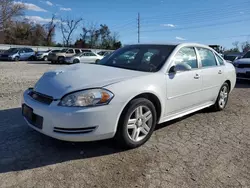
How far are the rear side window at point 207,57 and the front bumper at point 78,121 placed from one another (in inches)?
94.6

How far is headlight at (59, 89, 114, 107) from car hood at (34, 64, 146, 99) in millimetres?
74

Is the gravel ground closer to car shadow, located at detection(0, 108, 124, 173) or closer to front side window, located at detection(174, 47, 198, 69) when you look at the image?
car shadow, located at detection(0, 108, 124, 173)

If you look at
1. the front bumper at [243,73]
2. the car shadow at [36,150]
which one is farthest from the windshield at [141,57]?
the front bumper at [243,73]

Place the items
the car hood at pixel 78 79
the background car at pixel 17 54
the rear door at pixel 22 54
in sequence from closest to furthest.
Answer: the car hood at pixel 78 79 < the background car at pixel 17 54 < the rear door at pixel 22 54

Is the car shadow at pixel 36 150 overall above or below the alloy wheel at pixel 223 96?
below

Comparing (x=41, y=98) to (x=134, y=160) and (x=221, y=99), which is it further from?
(x=221, y=99)

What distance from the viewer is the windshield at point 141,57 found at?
3734mm

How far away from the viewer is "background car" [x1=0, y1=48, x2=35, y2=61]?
78.9ft

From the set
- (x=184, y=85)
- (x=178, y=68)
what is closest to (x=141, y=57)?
(x=178, y=68)

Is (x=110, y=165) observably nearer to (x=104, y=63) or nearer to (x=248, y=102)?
(x=104, y=63)

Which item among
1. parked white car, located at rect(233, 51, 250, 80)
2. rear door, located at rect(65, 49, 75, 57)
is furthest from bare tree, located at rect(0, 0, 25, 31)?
parked white car, located at rect(233, 51, 250, 80)

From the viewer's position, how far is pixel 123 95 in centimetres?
292

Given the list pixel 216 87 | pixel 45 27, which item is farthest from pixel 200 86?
pixel 45 27

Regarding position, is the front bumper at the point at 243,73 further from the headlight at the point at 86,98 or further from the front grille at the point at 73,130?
the front grille at the point at 73,130
